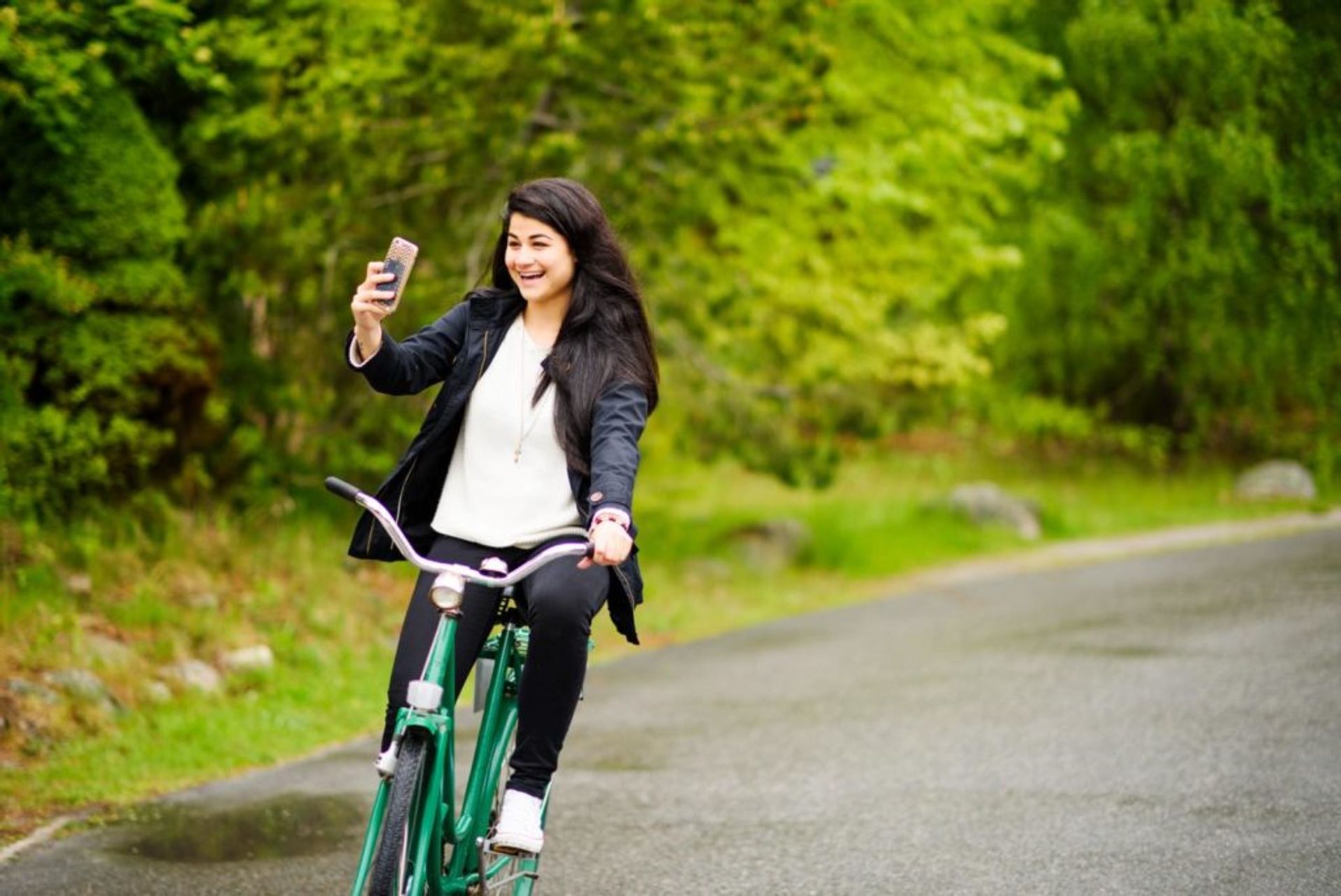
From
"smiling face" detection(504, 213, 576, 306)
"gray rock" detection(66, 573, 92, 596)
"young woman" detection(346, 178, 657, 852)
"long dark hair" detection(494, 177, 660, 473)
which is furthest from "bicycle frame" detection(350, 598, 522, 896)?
"gray rock" detection(66, 573, 92, 596)

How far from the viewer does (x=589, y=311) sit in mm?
4438

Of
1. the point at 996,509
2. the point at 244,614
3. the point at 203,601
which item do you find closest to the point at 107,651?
the point at 203,601

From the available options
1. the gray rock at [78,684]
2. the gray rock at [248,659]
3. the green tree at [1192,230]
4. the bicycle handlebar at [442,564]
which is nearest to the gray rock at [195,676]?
the gray rock at [248,659]

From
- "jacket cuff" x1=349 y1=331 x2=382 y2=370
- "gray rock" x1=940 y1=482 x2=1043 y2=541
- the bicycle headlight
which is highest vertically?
"jacket cuff" x1=349 y1=331 x2=382 y2=370

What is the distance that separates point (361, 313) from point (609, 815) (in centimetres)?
298

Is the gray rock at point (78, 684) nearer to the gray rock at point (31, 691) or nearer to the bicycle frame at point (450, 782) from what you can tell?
the gray rock at point (31, 691)

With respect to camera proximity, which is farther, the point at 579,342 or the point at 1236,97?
the point at 1236,97

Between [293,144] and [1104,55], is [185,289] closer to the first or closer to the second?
[293,144]

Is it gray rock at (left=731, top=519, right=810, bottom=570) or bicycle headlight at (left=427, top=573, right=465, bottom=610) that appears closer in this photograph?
bicycle headlight at (left=427, top=573, right=465, bottom=610)

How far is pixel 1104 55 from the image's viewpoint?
64.2 ft

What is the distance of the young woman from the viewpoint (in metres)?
4.07

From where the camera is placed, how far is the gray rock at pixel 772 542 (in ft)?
54.0

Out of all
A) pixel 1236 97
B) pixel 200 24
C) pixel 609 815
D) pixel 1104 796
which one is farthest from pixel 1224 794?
pixel 1236 97

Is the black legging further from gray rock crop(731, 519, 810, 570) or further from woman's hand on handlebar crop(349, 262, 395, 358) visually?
gray rock crop(731, 519, 810, 570)
